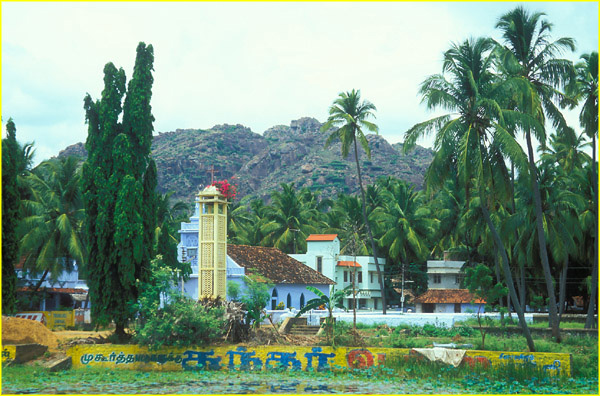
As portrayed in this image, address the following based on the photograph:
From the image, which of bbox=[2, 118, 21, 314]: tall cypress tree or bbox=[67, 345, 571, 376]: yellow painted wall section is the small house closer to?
bbox=[67, 345, 571, 376]: yellow painted wall section

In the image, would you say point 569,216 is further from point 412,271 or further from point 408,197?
point 412,271

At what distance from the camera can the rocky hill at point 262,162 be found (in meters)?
143

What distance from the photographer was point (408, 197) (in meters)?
54.0

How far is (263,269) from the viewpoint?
129 feet

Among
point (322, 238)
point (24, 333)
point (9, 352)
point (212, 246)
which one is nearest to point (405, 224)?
point (322, 238)

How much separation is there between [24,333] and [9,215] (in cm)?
476

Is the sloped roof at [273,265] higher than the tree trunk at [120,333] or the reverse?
higher

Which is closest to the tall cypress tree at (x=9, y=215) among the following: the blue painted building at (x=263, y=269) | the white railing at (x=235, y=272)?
the blue painted building at (x=263, y=269)

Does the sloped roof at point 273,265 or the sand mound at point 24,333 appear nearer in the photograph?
the sand mound at point 24,333

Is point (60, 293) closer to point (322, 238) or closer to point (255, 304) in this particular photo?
point (322, 238)

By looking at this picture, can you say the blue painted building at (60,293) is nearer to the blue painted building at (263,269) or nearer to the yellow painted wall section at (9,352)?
the blue painted building at (263,269)

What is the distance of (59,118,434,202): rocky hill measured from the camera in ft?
469

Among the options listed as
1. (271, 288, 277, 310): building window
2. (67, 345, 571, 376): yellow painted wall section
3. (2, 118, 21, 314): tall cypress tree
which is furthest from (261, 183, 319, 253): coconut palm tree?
(2, 118, 21, 314): tall cypress tree

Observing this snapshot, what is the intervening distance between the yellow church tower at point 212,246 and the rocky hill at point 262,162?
110 metres
